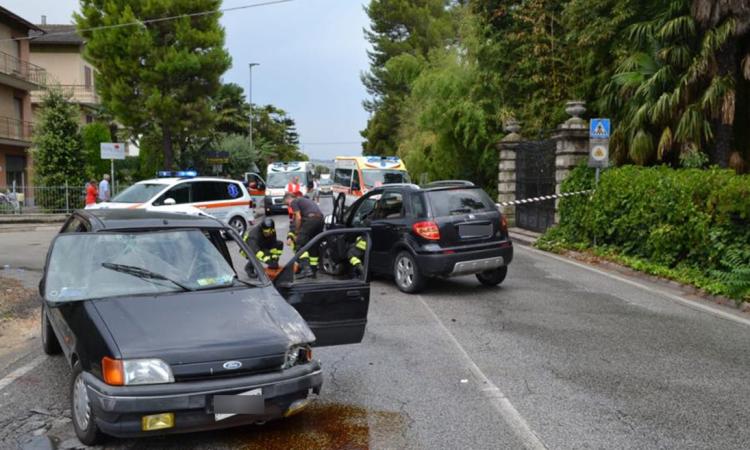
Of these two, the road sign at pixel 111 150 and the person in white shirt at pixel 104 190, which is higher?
the road sign at pixel 111 150

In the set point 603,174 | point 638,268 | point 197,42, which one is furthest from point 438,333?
point 197,42

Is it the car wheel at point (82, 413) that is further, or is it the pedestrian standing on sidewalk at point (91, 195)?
the pedestrian standing on sidewalk at point (91, 195)

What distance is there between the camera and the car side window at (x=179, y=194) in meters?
16.6

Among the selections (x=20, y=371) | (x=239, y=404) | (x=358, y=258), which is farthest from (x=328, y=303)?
(x=20, y=371)

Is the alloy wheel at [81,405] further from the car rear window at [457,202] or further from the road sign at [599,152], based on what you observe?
the road sign at [599,152]

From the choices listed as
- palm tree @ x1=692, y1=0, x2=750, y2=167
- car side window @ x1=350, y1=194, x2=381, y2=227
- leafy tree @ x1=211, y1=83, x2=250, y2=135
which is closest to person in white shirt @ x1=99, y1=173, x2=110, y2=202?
car side window @ x1=350, y1=194, x2=381, y2=227

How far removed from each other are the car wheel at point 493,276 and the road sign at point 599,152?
5176mm

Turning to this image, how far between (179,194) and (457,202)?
9.39 meters

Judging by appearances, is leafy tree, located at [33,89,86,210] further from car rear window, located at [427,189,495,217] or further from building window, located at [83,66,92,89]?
car rear window, located at [427,189,495,217]

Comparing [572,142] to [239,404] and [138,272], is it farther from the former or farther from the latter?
[239,404]

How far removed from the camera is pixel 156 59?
2981 cm

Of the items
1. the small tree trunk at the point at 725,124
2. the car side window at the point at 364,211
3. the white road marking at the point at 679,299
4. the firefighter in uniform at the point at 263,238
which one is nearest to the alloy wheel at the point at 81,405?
the firefighter in uniform at the point at 263,238

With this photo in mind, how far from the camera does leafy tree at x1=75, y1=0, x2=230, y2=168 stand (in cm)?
2950

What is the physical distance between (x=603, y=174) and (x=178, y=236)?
1112 centimetres
